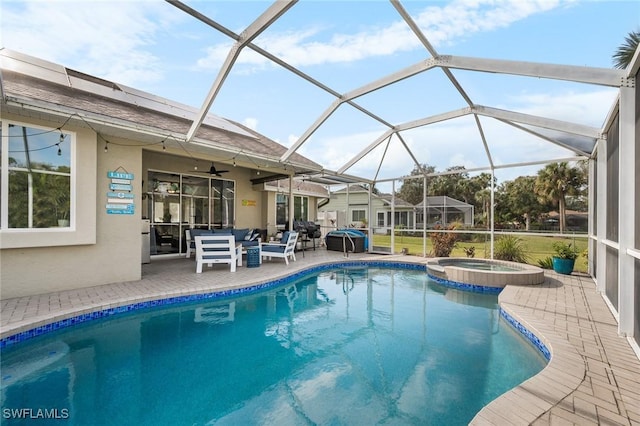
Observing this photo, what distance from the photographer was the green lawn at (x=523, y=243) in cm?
835

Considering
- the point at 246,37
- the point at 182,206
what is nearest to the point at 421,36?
the point at 246,37

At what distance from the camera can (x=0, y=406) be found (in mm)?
2688

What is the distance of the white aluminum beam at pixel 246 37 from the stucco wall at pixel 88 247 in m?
2.18

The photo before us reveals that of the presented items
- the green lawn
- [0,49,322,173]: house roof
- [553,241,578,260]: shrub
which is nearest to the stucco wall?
[0,49,322,173]: house roof

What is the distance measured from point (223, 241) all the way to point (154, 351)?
3.89m

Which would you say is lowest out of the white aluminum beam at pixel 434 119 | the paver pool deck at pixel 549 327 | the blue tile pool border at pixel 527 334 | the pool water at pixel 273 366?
the pool water at pixel 273 366

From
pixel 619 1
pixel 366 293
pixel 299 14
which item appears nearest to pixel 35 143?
pixel 299 14

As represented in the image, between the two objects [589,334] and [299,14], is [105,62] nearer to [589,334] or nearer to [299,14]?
[299,14]

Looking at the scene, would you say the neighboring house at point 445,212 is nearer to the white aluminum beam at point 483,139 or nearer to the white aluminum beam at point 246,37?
the white aluminum beam at point 483,139

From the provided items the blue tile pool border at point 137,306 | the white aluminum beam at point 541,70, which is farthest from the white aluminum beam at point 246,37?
the blue tile pool border at point 137,306

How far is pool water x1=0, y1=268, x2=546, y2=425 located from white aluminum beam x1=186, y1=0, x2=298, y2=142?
13.5 ft

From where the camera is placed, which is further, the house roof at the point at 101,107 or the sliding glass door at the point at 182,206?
the sliding glass door at the point at 182,206

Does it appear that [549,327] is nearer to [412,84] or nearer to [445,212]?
[412,84]

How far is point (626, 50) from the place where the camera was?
810cm
